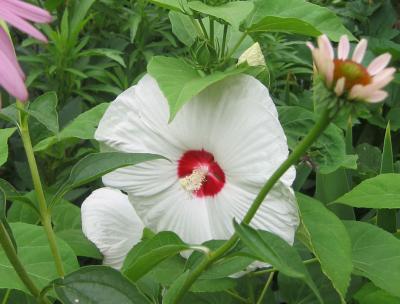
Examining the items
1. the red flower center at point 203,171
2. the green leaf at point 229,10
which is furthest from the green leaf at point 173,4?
the red flower center at point 203,171

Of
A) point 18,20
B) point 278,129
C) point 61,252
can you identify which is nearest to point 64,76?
point 61,252

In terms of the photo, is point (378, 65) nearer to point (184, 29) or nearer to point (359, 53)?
point (359, 53)

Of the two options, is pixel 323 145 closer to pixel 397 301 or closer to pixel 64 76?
pixel 397 301

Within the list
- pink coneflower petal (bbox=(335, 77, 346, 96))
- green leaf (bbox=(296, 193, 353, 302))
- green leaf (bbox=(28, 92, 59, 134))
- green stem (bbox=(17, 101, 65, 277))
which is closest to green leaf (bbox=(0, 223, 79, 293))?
green stem (bbox=(17, 101, 65, 277))

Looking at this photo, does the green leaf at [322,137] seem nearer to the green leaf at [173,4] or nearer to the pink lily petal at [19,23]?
the green leaf at [173,4]

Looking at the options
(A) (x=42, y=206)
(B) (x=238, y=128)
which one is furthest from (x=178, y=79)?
(A) (x=42, y=206)
